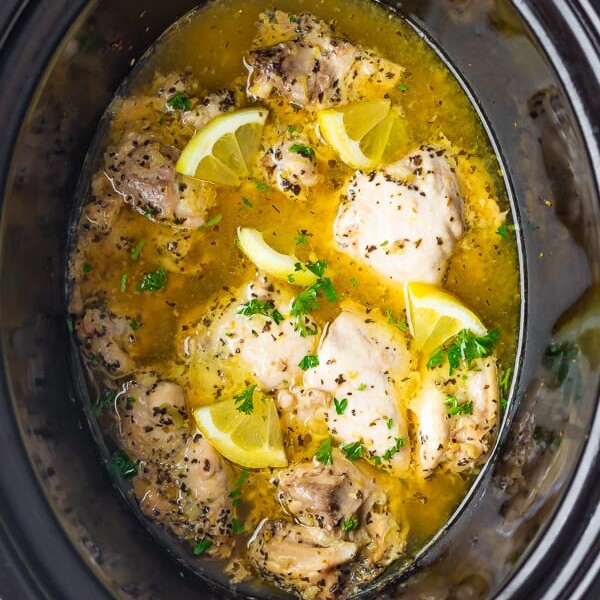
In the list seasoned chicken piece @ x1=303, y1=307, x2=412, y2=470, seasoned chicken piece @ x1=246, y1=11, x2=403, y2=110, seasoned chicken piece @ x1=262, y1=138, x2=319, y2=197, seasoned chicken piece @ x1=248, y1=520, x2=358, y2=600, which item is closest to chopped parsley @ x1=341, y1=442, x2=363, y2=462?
seasoned chicken piece @ x1=303, y1=307, x2=412, y2=470

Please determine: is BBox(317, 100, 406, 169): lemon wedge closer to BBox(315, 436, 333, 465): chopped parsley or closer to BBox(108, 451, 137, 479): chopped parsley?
BBox(315, 436, 333, 465): chopped parsley

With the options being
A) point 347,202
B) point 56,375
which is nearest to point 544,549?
point 347,202

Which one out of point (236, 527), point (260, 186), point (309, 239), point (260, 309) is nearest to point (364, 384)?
point (260, 309)

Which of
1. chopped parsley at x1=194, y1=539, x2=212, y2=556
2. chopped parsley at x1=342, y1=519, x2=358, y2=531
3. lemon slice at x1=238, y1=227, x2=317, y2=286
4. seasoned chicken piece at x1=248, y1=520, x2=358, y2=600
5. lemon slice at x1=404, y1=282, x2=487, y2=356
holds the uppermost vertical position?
lemon slice at x1=238, y1=227, x2=317, y2=286

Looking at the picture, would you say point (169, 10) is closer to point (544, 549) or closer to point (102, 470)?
point (102, 470)

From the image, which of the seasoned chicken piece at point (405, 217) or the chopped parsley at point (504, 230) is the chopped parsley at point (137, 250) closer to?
the seasoned chicken piece at point (405, 217)

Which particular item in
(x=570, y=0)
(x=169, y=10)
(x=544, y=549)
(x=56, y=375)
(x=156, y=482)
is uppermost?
(x=169, y=10)

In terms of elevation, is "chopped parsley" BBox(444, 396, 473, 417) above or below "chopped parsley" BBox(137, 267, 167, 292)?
below

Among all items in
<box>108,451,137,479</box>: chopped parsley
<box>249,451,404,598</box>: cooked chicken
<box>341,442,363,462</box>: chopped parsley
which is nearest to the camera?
<box>249,451,404,598</box>: cooked chicken

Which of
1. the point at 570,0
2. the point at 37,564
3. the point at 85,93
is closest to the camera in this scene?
the point at 37,564
